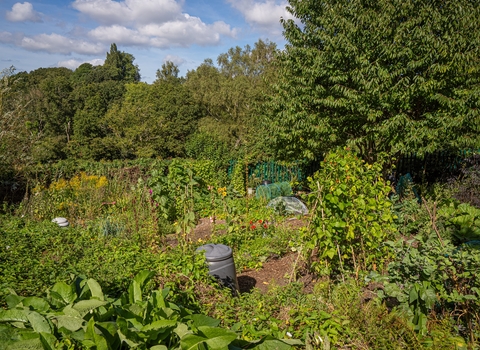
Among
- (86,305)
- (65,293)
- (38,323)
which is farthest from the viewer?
(65,293)

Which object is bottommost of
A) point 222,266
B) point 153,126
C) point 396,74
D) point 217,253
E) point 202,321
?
point 222,266

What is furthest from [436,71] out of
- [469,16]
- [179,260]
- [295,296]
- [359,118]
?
[179,260]

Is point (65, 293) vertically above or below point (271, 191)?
above

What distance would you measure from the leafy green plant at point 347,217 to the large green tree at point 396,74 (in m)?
3.53

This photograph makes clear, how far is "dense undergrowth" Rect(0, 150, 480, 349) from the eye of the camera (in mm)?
1384

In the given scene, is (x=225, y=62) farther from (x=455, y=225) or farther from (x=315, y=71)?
(x=455, y=225)

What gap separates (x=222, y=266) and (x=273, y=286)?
592 mm

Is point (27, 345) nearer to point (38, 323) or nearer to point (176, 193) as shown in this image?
point (38, 323)

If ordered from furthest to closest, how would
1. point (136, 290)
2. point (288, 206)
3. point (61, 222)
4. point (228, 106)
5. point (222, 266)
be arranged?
point (228, 106) → point (288, 206) → point (61, 222) → point (222, 266) → point (136, 290)

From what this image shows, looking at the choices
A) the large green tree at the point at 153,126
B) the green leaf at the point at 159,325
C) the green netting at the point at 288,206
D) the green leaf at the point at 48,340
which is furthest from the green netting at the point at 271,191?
the large green tree at the point at 153,126

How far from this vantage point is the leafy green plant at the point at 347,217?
3939mm

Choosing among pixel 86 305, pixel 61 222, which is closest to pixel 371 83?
pixel 61 222

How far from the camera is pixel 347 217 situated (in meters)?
4.10

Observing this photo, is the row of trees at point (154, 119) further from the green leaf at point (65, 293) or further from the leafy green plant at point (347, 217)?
the green leaf at point (65, 293)
